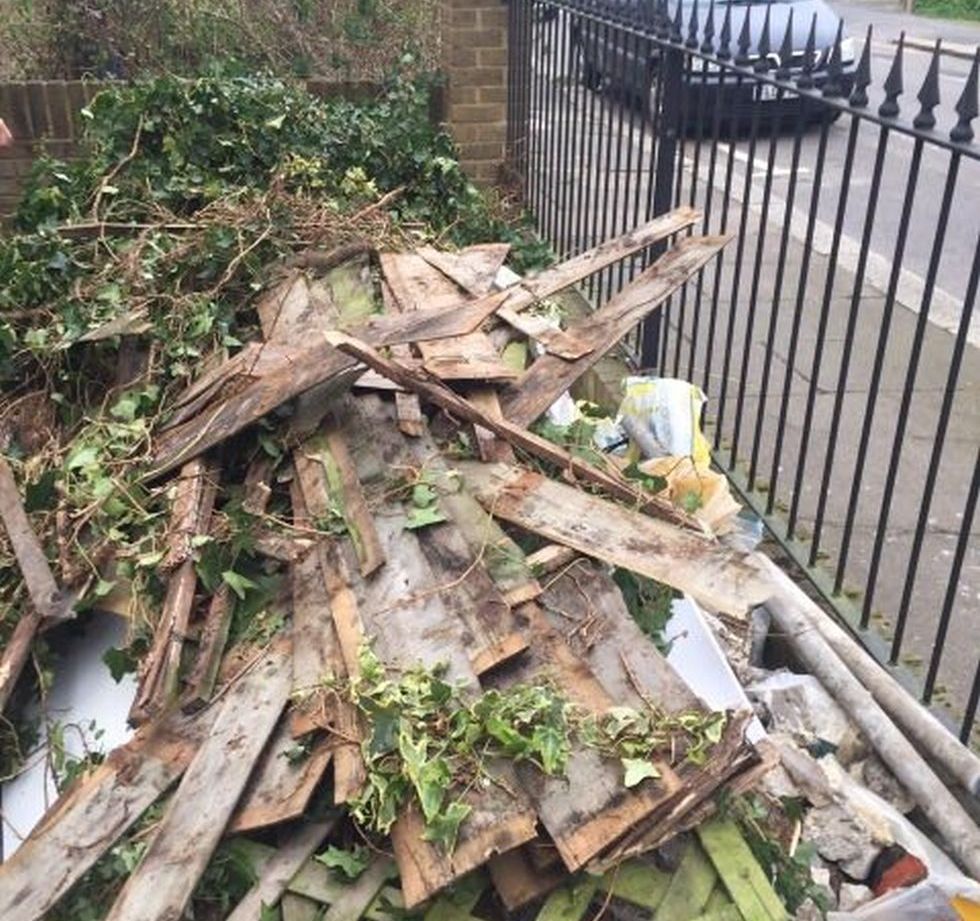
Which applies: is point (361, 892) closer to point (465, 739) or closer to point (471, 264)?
point (465, 739)

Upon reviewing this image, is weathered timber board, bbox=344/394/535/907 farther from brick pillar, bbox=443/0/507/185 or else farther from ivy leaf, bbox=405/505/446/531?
brick pillar, bbox=443/0/507/185

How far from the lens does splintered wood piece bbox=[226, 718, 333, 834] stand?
2.26 meters

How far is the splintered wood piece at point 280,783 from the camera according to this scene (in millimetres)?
2262

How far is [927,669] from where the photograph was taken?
132 inches

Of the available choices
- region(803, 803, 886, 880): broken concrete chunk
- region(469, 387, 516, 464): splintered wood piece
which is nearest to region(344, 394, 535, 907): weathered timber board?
region(469, 387, 516, 464): splintered wood piece

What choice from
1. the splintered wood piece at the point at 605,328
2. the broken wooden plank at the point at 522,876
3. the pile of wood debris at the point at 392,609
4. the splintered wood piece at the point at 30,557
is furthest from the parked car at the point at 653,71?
the splintered wood piece at the point at 30,557

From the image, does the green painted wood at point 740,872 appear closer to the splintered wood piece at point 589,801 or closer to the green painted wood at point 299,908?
the splintered wood piece at point 589,801

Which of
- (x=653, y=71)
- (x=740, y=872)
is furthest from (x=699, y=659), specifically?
(x=653, y=71)

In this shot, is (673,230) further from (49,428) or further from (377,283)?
(49,428)

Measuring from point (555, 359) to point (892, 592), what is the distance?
1.39 m

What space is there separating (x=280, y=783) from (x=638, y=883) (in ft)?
2.47

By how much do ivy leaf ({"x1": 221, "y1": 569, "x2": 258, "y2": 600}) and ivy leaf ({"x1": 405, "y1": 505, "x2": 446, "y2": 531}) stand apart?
0.42 m

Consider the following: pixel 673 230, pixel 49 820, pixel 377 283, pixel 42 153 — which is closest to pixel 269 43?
pixel 42 153

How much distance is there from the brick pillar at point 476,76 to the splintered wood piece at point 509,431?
4.04 m
